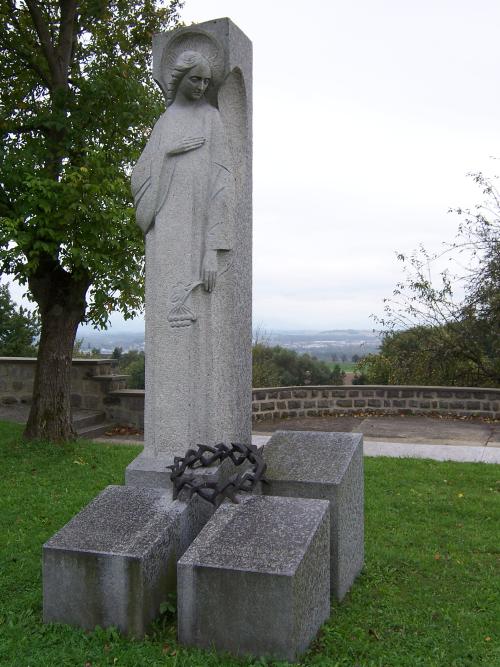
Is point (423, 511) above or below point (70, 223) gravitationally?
below

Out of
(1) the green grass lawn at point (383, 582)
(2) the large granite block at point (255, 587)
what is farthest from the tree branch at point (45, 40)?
(2) the large granite block at point (255, 587)

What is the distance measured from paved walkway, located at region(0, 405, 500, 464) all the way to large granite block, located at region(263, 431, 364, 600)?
432 cm

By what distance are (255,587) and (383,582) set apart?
154cm

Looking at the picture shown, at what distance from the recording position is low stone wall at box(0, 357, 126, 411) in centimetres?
1202

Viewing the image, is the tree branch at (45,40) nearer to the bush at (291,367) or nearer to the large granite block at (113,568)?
the large granite block at (113,568)

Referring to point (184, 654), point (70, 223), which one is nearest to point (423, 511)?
point (184, 654)

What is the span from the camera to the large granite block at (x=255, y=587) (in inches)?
119

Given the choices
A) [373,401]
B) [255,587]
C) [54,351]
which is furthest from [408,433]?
[255,587]

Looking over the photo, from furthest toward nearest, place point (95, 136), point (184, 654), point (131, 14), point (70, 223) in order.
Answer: point (131, 14) < point (95, 136) < point (70, 223) < point (184, 654)

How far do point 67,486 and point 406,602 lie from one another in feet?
13.2

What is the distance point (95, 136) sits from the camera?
28.9ft

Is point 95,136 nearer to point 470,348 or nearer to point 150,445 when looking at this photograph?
point 150,445

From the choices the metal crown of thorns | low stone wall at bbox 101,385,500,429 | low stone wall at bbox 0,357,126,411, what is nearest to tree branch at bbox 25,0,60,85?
low stone wall at bbox 0,357,126,411

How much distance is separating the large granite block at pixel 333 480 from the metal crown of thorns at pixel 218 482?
6.9 inches
